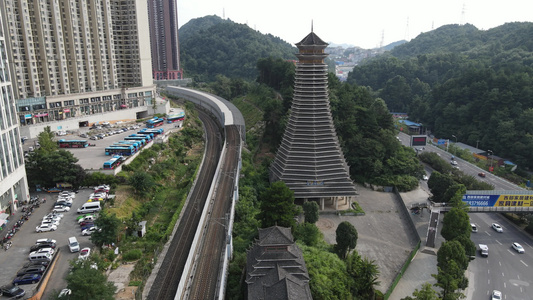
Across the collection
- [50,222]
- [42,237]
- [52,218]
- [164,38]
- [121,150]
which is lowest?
[42,237]

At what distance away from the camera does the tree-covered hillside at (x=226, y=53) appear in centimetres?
14950

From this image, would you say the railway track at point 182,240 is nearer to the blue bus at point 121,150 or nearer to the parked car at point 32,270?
the parked car at point 32,270

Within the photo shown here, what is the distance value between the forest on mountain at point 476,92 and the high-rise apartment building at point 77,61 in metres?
68.8

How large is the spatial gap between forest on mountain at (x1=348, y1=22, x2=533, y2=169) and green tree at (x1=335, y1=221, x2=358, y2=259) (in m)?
49.5

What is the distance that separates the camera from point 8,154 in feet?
128

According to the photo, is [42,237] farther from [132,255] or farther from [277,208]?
[277,208]

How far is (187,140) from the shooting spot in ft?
220

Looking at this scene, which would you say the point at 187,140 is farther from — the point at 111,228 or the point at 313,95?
the point at 111,228

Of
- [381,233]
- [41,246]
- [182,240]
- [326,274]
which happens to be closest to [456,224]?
[381,233]

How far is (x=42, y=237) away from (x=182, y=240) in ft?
39.6

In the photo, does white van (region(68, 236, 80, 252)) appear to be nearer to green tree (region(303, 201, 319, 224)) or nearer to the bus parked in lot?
green tree (region(303, 201, 319, 224))

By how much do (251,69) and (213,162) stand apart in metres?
92.9

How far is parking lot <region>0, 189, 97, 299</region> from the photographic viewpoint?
28.7 metres

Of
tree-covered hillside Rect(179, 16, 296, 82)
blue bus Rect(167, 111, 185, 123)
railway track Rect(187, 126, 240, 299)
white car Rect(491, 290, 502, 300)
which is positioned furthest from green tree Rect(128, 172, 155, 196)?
tree-covered hillside Rect(179, 16, 296, 82)
